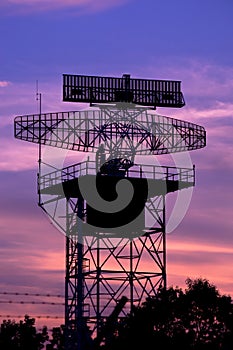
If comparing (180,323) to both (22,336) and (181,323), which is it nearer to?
(181,323)

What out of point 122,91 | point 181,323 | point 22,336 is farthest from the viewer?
point 22,336

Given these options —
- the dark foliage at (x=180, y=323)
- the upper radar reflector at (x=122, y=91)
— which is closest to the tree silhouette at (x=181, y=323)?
the dark foliage at (x=180, y=323)

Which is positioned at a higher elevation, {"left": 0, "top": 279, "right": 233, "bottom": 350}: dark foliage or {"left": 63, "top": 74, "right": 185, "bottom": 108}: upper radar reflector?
{"left": 63, "top": 74, "right": 185, "bottom": 108}: upper radar reflector

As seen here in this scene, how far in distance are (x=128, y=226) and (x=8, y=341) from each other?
23.9 metres

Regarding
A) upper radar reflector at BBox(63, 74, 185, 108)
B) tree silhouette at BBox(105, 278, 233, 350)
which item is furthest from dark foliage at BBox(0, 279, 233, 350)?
upper radar reflector at BBox(63, 74, 185, 108)

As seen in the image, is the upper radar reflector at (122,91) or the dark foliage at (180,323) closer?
Answer: the dark foliage at (180,323)

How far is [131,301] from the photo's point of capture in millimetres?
121250

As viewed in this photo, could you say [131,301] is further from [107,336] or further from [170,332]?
[170,332]

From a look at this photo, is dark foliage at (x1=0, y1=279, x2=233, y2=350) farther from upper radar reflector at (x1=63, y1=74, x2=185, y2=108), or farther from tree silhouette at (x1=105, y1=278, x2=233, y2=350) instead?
upper radar reflector at (x1=63, y1=74, x2=185, y2=108)

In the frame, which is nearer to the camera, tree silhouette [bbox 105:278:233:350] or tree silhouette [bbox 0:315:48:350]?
tree silhouette [bbox 105:278:233:350]

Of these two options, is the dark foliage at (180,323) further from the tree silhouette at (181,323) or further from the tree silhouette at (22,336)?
the tree silhouette at (22,336)

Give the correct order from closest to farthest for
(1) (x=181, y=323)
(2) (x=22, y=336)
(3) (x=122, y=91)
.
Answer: (1) (x=181, y=323) → (3) (x=122, y=91) → (2) (x=22, y=336)

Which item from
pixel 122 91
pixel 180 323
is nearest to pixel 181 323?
pixel 180 323

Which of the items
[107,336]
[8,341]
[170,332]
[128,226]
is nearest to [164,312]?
[170,332]
